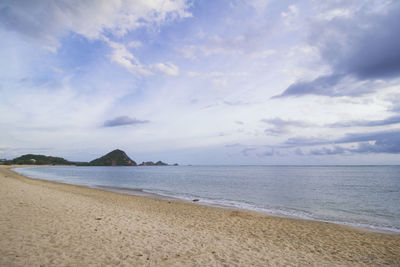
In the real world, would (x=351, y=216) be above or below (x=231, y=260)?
below

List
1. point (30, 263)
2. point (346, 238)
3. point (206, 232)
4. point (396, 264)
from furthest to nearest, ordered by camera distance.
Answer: point (346, 238)
point (206, 232)
point (396, 264)
point (30, 263)

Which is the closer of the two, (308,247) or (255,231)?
(308,247)

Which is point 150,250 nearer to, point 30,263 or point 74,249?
point 74,249

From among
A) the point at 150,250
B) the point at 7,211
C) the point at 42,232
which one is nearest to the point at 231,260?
the point at 150,250

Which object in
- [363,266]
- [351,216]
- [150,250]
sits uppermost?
[150,250]

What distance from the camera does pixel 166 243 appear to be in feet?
26.1

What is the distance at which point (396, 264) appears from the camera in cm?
748

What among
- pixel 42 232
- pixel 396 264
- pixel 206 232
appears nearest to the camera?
pixel 396 264

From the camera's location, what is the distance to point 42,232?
27.0 feet

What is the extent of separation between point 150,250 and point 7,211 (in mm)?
8944

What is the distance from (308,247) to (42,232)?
1025 cm

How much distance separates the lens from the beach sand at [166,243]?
21.2 ft

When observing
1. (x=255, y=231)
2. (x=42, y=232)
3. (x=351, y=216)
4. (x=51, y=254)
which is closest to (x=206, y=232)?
(x=255, y=231)

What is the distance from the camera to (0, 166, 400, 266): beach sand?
6449mm
